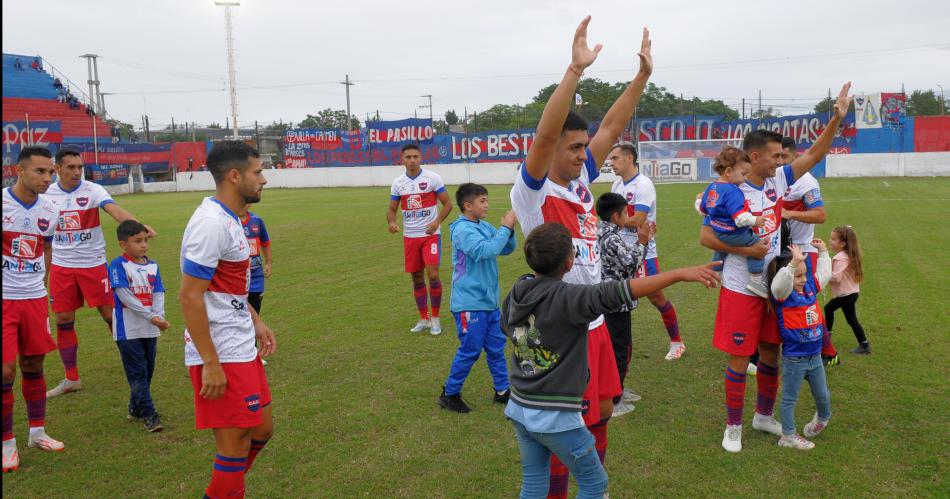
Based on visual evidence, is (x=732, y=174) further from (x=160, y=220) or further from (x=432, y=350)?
(x=160, y=220)

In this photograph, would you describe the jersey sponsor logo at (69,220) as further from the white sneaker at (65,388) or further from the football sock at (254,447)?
the football sock at (254,447)

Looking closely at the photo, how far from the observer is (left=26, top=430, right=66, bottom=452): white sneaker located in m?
5.05

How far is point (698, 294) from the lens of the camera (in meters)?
9.67

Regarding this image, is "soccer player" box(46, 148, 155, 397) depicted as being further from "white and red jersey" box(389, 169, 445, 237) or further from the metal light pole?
the metal light pole

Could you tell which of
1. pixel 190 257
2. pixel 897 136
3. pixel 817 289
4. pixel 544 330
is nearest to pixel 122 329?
pixel 190 257

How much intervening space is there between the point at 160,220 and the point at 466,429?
20859 mm

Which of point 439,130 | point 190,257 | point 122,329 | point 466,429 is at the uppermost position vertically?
point 439,130

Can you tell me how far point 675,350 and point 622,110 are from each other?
379 centimetres

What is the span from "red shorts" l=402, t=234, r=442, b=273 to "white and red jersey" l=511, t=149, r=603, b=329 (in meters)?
4.90

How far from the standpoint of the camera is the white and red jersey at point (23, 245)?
512 cm

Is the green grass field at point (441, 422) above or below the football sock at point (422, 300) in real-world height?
below

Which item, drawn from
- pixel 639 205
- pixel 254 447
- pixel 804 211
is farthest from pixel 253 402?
pixel 804 211

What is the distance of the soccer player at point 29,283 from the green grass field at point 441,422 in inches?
13.4

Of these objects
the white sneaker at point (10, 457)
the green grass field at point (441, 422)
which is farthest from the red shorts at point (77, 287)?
the white sneaker at point (10, 457)
